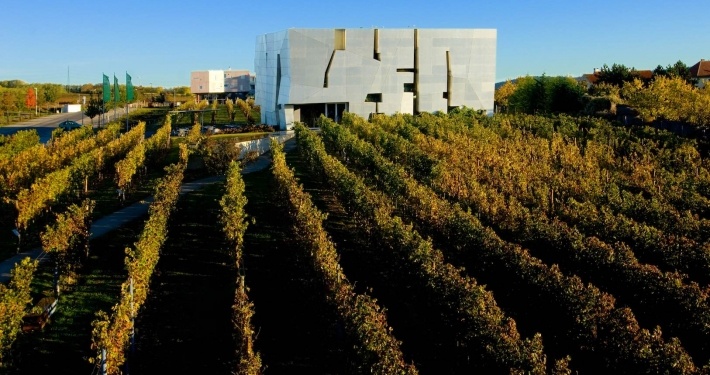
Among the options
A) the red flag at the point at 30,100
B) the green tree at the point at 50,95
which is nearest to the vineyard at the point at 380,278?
the red flag at the point at 30,100

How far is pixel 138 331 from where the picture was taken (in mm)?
14766

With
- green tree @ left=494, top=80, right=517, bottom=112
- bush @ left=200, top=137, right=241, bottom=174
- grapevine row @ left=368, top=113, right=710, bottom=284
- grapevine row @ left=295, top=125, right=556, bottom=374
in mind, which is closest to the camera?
grapevine row @ left=295, top=125, right=556, bottom=374

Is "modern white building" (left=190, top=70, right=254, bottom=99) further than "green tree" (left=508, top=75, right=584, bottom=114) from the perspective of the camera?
Yes

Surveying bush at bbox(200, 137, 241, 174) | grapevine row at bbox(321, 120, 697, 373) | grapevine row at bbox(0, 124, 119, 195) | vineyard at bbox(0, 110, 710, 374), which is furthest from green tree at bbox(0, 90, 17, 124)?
grapevine row at bbox(321, 120, 697, 373)

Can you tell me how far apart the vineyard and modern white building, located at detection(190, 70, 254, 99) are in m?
86.3

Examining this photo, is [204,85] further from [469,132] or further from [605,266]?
[605,266]

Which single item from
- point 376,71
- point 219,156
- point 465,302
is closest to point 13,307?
point 465,302

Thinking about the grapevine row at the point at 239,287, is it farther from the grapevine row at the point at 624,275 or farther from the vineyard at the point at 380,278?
the grapevine row at the point at 624,275

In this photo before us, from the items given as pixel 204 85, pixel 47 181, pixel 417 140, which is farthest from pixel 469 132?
pixel 204 85

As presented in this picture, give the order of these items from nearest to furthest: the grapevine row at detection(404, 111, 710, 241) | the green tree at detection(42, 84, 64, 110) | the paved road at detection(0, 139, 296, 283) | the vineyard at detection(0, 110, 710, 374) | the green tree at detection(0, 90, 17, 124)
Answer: the vineyard at detection(0, 110, 710, 374)
the paved road at detection(0, 139, 296, 283)
the grapevine row at detection(404, 111, 710, 241)
the green tree at detection(0, 90, 17, 124)
the green tree at detection(42, 84, 64, 110)

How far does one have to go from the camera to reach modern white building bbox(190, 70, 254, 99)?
11425cm

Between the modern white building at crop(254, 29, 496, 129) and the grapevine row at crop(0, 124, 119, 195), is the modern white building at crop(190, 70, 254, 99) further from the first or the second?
the grapevine row at crop(0, 124, 119, 195)

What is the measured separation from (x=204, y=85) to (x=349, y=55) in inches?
2465

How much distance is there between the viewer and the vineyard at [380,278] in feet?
39.7
